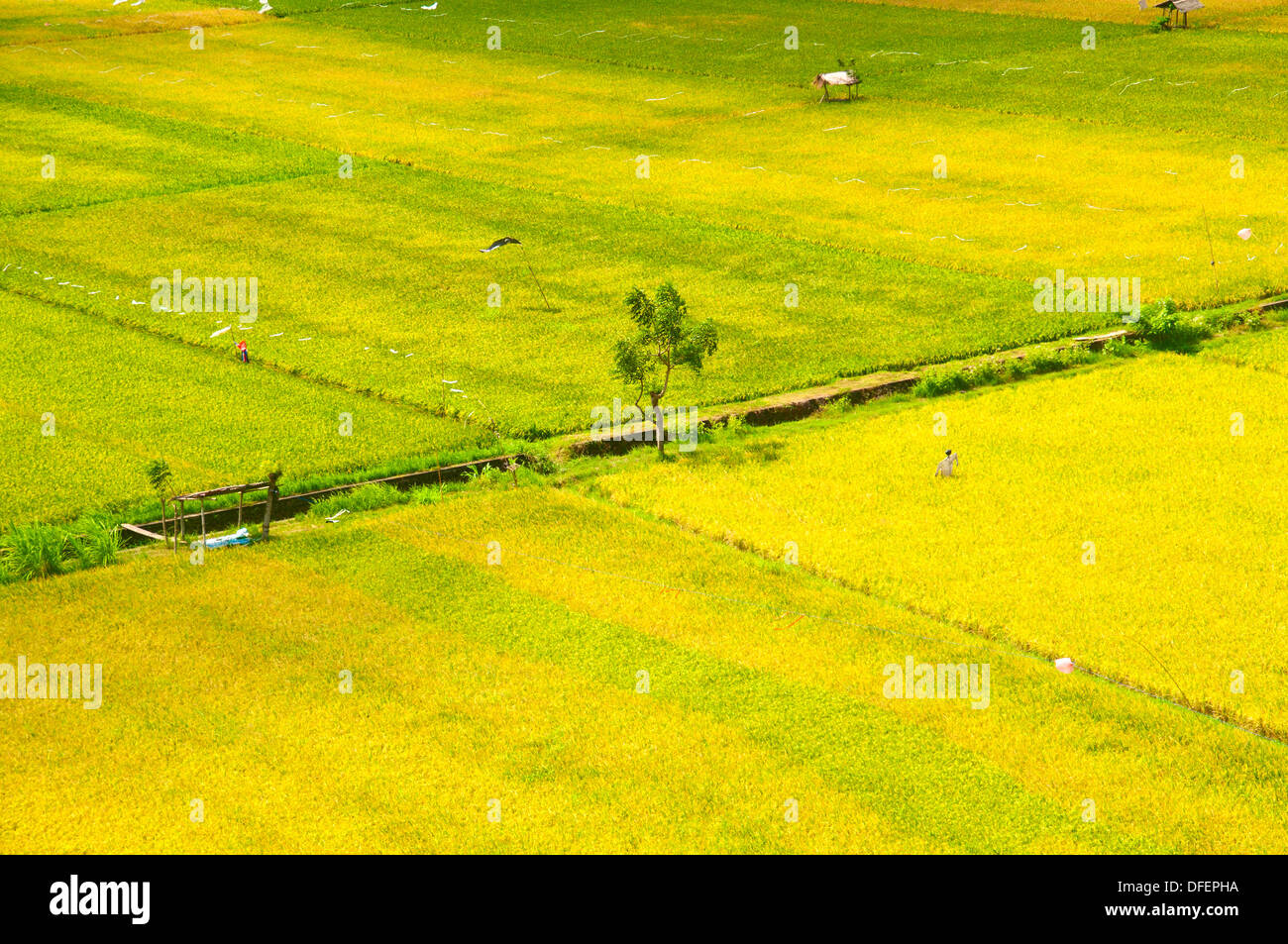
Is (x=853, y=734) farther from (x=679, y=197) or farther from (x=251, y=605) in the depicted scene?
(x=679, y=197)

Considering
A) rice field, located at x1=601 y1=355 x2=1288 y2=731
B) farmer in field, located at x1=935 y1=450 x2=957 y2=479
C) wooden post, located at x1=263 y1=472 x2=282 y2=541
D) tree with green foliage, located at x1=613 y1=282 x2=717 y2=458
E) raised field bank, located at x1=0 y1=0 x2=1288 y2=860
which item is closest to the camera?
raised field bank, located at x1=0 y1=0 x2=1288 y2=860

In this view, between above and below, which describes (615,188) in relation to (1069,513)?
above

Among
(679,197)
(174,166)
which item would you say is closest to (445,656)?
(679,197)

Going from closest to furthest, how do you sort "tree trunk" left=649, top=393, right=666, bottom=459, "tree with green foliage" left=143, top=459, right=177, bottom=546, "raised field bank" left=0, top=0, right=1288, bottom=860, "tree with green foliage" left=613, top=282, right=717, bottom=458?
1. "raised field bank" left=0, top=0, right=1288, bottom=860
2. "tree with green foliage" left=143, top=459, right=177, bottom=546
3. "tree trunk" left=649, top=393, right=666, bottom=459
4. "tree with green foliage" left=613, top=282, right=717, bottom=458

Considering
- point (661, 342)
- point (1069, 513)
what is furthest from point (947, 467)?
point (661, 342)

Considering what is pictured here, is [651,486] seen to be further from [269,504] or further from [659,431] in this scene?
[269,504]

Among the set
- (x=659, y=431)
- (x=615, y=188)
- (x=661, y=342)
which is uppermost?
(x=615, y=188)

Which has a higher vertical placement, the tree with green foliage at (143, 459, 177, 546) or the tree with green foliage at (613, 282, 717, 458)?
the tree with green foliage at (613, 282, 717, 458)

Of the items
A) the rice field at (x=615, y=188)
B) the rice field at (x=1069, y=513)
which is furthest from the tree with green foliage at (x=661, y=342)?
the rice field at (x=1069, y=513)

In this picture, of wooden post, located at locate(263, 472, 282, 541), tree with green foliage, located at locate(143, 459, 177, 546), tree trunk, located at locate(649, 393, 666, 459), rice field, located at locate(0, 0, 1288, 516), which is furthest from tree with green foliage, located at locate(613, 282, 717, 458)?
tree with green foliage, located at locate(143, 459, 177, 546)

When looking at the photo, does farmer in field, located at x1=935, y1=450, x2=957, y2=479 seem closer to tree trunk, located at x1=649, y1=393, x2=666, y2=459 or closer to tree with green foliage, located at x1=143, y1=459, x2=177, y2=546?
tree trunk, located at x1=649, y1=393, x2=666, y2=459
